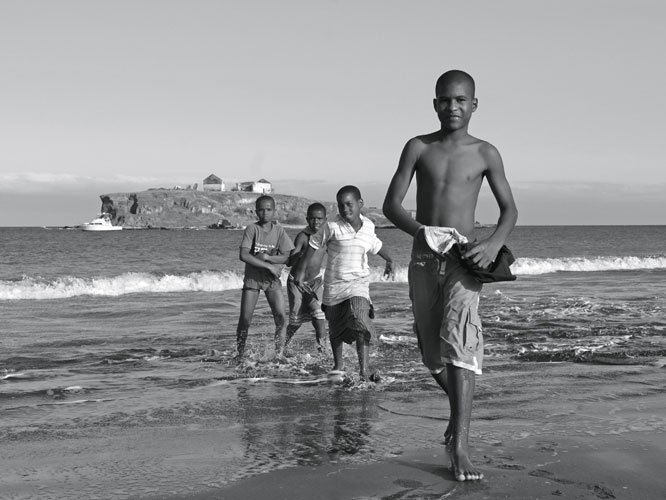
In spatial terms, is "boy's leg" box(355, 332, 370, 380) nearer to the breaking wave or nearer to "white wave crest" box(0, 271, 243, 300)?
the breaking wave

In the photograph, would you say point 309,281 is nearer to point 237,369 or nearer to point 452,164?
point 237,369

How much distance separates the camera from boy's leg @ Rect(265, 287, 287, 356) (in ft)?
30.4

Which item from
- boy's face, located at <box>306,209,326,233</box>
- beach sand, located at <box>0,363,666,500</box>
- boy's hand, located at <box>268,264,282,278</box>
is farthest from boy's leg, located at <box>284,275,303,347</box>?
beach sand, located at <box>0,363,666,500</box>

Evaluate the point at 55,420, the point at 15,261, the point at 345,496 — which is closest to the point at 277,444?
the point at 345,496

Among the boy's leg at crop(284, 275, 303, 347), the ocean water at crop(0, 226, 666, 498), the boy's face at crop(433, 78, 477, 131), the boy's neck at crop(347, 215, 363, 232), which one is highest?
the boy's face at crop(433, 78, 477, 131)

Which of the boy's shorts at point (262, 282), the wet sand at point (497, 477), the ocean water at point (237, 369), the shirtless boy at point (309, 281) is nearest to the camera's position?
the wet sand at point (497, 477)

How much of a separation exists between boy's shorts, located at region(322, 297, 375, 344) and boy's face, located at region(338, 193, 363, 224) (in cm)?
80

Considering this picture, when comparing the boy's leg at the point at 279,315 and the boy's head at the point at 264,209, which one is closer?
the boy's head at the point at 264,209

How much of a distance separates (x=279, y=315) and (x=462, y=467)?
5314 millimetres

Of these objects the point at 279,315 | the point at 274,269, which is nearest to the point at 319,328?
the point at 279,315

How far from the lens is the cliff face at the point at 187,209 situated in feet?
518

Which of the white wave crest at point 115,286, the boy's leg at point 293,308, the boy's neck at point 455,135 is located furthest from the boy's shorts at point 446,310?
the white wave crest at point 115,286

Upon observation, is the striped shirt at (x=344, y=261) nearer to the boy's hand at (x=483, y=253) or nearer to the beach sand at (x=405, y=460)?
the beach sand at (x=405, y=460)

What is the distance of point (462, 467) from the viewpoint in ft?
13.7
